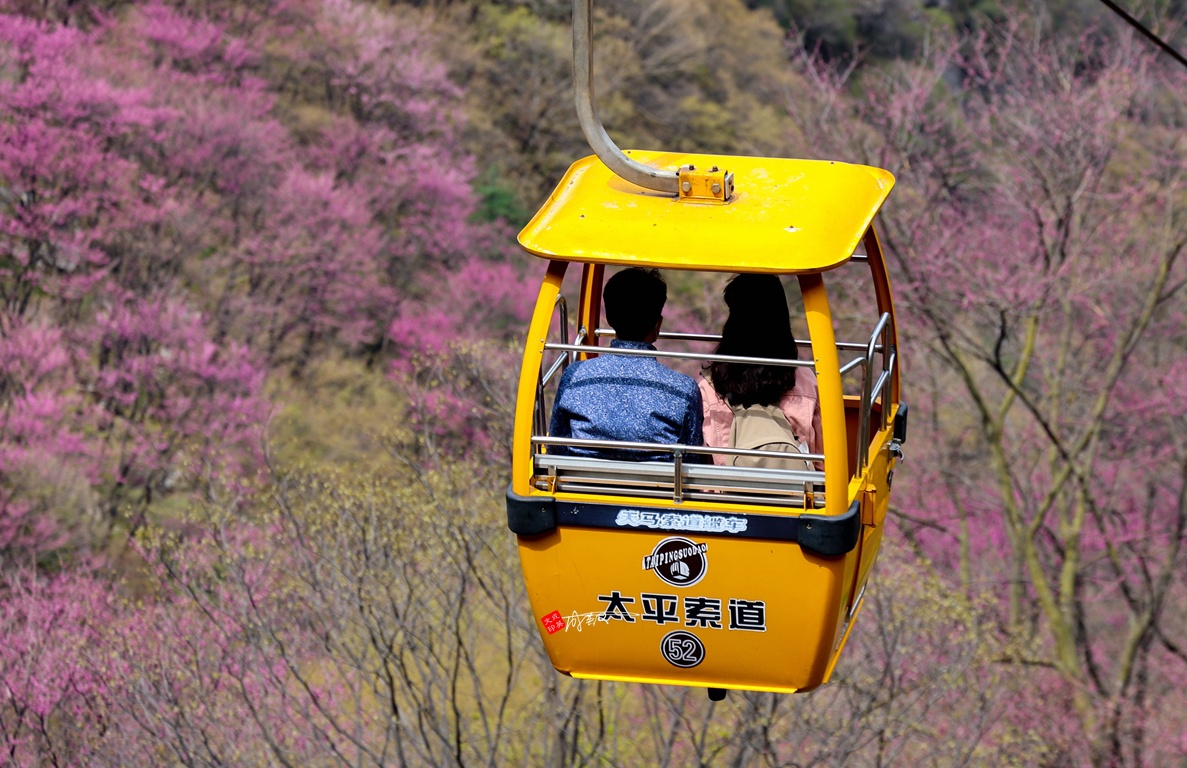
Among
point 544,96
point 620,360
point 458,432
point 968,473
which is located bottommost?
point 968,473

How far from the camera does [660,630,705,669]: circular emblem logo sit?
121 inches

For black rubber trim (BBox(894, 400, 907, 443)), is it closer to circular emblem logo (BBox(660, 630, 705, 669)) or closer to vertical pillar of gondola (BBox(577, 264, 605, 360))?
vertical pillar of gondola (BBox(577, 264, 605, 360))

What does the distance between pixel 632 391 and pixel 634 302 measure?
24cm

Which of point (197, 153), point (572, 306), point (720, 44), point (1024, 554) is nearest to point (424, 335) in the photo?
point (572, 306)

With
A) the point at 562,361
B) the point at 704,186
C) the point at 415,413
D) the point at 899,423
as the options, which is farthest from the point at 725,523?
the point at 415,413

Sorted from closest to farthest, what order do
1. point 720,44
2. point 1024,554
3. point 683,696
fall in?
point 683,696, point 1024,554, point 720,44

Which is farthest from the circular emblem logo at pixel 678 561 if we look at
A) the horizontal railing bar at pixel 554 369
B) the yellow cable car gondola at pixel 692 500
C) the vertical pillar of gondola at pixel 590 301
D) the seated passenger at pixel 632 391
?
the vertical pillar of gondola at pixel 590 301

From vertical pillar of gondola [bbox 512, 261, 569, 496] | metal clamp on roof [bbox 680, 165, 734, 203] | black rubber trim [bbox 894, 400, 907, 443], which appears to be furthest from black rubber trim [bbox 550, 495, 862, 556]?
black rubber trim [bbox 894, 400, 907, 443]

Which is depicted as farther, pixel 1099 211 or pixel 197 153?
pixel 197 153

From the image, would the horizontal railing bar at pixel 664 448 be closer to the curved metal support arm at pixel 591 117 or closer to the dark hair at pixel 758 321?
the dark hair at pixel 758 321

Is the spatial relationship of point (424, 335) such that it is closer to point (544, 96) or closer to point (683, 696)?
point (544, 96)

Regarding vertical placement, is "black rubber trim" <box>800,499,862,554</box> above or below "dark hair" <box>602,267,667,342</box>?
below

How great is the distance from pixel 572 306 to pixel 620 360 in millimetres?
13509

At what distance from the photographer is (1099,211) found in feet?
47.1
